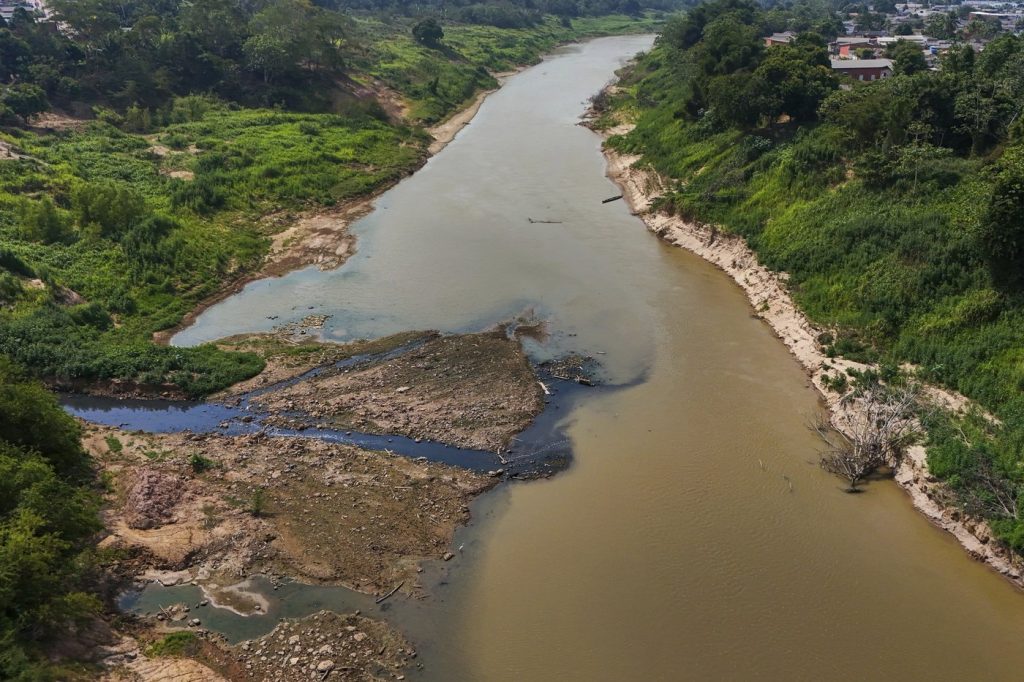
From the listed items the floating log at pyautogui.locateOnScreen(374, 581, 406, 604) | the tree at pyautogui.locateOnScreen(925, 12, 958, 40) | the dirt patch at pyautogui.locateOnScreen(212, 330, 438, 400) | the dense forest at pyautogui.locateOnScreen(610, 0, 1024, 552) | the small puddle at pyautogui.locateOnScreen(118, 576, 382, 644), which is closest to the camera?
the small puddle at pyautogui.locateOnScreen(118, 576, 382, 644)

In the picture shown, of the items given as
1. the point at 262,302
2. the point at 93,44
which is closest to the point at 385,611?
the point at 262,302

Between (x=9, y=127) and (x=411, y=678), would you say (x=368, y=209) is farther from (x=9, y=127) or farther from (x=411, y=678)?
(x=411, y=678)

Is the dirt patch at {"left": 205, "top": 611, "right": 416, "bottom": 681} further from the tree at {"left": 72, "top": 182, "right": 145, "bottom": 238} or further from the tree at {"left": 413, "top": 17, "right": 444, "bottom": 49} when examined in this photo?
the tree at {"left": 413, "top": 17, "right": 444, "bottom": 49}

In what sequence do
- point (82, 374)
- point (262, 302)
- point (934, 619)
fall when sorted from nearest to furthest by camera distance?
point (934, 619)
point (82, 374)
point (262, 302)

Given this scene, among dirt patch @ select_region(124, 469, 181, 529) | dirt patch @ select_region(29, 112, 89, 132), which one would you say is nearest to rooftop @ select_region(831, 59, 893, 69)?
dirt patch @ select_region(29, 112, 89, 132)

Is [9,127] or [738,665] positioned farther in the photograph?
[9,127]

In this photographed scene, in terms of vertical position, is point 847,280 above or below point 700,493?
above
